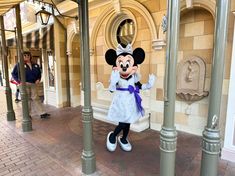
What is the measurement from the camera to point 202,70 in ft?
11.3

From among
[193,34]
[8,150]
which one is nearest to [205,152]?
[193,34]

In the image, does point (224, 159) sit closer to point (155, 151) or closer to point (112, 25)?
point (155, 151)

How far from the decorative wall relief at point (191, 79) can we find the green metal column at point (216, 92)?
214 cm

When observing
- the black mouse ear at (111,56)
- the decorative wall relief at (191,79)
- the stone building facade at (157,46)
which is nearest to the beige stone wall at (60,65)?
the stone building facade at (157,46)

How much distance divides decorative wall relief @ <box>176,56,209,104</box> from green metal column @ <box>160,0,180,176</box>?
7.25 feet

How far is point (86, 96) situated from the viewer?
237 cm

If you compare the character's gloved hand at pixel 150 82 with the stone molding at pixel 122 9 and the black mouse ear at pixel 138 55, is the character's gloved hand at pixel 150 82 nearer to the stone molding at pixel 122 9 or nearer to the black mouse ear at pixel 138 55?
the black mouse ear at pixel 138 55

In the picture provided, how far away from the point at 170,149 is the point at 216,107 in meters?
0.51

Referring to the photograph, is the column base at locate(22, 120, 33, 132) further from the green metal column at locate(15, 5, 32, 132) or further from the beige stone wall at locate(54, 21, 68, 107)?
the beige stone wall at locate(54, 21, 68, 107)

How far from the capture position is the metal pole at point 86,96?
2230 millimetres

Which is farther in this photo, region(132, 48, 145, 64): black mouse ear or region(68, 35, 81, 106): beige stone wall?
region(68, 35, 81, 106): beige stone wall

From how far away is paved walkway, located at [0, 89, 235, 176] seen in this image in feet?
8.30

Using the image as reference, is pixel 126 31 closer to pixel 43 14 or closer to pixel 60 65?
pixel 43 14

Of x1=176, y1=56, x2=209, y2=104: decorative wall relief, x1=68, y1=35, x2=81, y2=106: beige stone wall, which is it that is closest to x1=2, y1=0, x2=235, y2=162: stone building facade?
x1=176, y1=56, x2=209, y2=104: decorative wall relief
